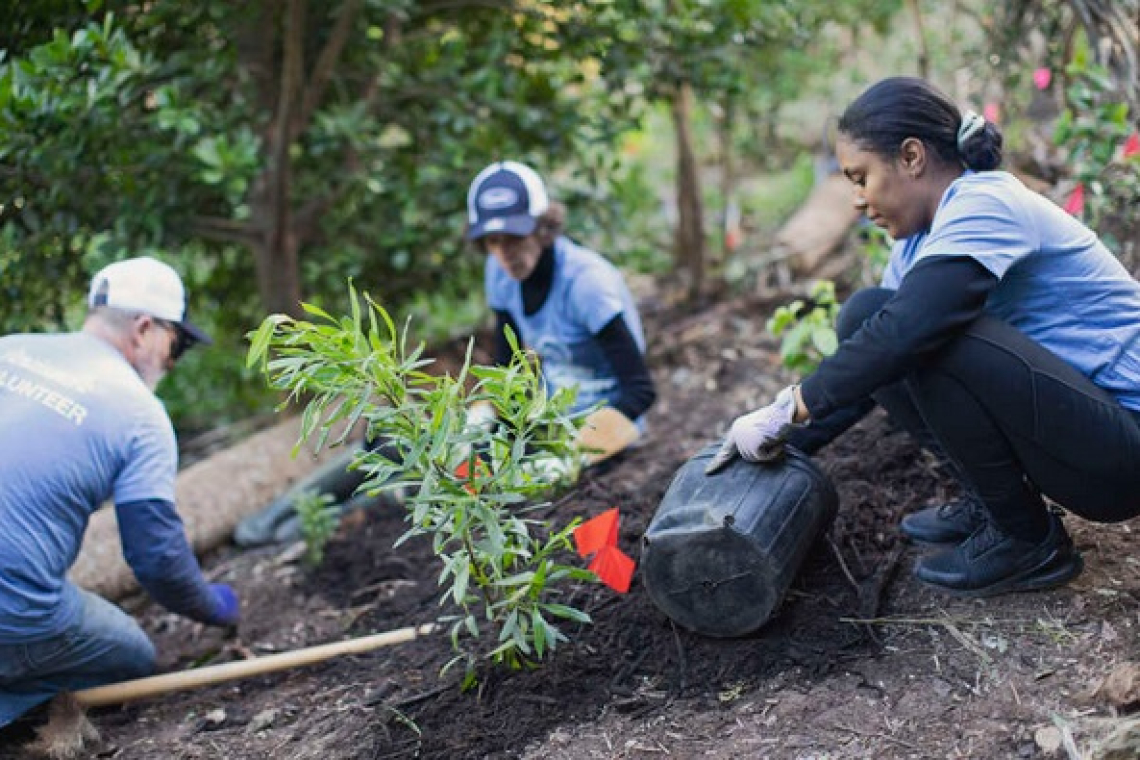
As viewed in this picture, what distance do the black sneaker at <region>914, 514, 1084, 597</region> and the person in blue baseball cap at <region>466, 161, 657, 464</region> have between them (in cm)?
143

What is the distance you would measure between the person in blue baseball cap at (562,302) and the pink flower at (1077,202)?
1.45 metres

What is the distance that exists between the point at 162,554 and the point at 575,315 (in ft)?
5.29

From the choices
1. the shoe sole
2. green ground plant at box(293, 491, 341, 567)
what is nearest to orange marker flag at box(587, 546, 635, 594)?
the shoe sole

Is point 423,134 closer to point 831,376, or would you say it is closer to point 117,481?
point 117,481

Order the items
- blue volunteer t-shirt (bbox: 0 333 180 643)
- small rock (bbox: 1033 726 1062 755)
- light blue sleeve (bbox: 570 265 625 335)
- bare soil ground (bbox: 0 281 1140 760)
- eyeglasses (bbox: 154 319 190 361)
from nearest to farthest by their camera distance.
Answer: small rock (bbox: 1033 726 1062 755), bare soil ground (bbox: 0 281 1140 760), blue volunteer t-shirt (bbox: 0 333 180 643), eyeglasses (bbox: 154 319 190 361), light blue sleeve (bbox: 570 265 625 335)

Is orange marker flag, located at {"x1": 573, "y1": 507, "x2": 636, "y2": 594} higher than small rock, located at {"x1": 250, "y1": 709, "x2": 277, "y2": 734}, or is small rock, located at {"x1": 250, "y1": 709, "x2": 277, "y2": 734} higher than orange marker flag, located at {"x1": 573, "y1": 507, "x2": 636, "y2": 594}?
orange marker flag, located at {"x1": 573, "y1": 507, "x2": 636, "y2": 594}

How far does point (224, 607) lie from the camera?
3258 mm

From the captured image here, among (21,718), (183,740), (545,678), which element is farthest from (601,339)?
(21,718)

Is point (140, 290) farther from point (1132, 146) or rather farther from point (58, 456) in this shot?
point (1132, 146)

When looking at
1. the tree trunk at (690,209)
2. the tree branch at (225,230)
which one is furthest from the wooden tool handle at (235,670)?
the tree trunk at (690,209)

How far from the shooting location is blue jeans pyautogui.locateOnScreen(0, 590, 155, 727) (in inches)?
115

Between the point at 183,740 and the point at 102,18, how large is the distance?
8.61 ft

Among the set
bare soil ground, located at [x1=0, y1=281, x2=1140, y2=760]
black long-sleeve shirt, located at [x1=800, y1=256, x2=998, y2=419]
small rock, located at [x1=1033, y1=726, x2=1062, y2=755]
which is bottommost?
small rock, located at [x1=1033, y1=726, x2=1062, y2=755]

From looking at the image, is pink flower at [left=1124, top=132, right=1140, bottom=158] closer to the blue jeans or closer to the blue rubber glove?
the blue rubber glove
